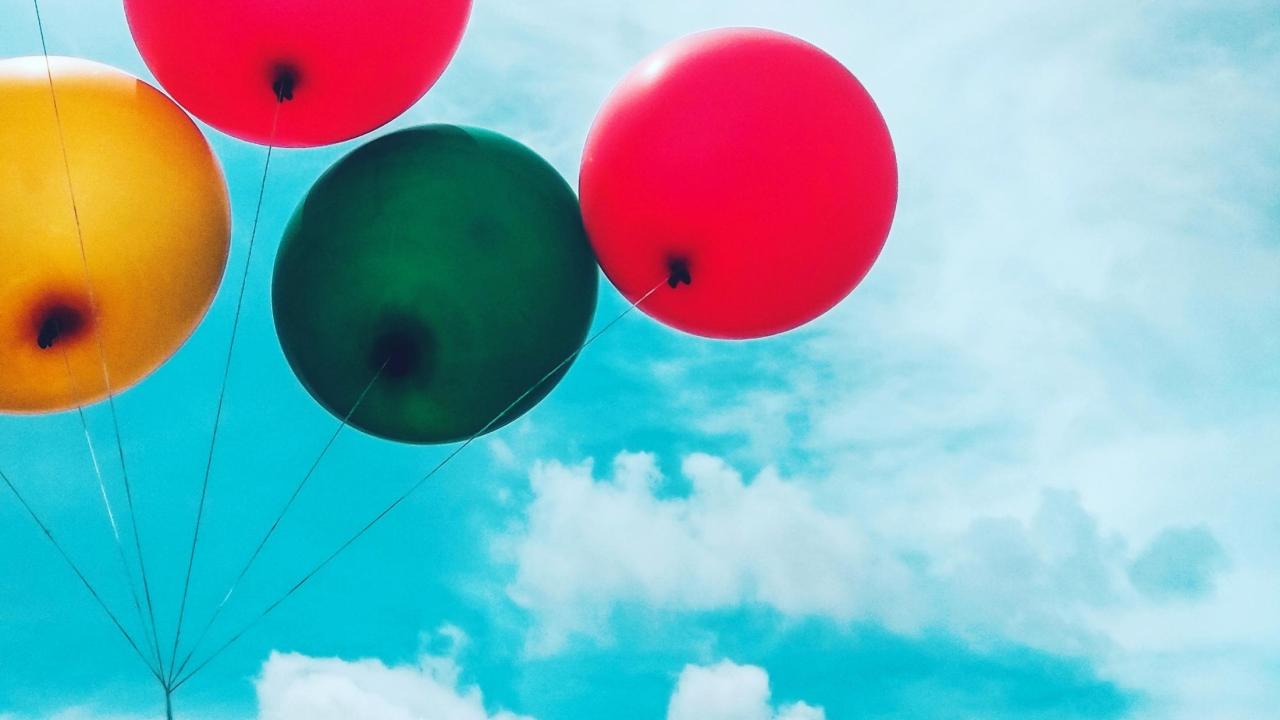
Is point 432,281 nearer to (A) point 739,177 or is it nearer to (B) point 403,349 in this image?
(B) point 403,349

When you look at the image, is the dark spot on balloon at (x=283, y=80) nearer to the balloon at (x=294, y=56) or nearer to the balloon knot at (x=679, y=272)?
the balloon at (x=294, y=56)

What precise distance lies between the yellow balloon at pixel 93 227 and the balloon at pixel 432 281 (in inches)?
14.8

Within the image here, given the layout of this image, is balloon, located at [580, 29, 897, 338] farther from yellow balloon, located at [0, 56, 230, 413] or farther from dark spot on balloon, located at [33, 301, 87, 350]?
dark spot on balloon, located at [33, 301, 87, 350]

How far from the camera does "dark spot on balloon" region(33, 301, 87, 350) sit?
338 cm

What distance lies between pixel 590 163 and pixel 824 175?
0.79 metres

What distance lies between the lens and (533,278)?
3.67m

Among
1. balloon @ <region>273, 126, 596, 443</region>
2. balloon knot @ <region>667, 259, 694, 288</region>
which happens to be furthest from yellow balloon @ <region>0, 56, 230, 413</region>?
balloon knot @ <region>667, 259, 694, 288</region>

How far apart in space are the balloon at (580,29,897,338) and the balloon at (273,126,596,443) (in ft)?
0.80

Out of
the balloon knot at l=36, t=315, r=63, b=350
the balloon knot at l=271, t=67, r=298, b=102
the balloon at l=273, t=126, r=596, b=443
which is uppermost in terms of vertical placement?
the balloon knot at l=271, t=67, r=298, b=102

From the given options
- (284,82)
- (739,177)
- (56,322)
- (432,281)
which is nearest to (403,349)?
(432,281)

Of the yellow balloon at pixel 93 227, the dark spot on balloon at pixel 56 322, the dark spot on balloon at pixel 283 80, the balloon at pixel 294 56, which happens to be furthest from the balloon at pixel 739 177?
the dark spot on balloon at pixel 56 322

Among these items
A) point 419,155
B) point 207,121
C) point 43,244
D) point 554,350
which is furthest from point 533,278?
point 43,244

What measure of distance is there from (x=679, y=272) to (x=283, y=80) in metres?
1.35

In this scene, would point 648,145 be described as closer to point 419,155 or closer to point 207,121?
point 419,155
